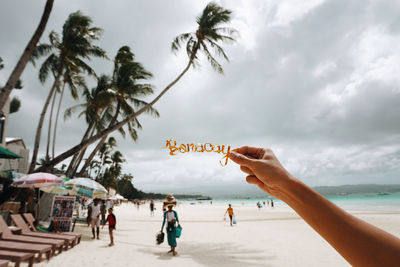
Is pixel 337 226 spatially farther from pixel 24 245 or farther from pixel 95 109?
pixel 95 109

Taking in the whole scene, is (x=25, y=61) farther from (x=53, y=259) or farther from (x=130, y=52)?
(x=130, y=52)

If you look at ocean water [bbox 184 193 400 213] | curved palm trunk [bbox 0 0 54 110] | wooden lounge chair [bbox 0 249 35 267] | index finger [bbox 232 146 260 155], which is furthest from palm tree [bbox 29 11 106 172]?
ocean water [bbox 184 193 400 213]

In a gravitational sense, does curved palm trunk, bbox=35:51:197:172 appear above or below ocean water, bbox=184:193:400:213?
above

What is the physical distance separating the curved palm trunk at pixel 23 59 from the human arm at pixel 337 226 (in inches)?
406

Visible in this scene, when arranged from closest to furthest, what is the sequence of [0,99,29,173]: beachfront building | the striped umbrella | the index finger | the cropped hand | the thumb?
1. the cropped hand
2. the thumb
3. the index finger
4. the striped umbrella
5. [0,99,29,173]: beachfront building

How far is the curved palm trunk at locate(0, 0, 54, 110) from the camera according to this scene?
8078 millimetres

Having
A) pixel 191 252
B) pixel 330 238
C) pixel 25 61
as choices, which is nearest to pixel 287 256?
pixel 191 252

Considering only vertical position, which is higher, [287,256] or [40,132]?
[40,132]

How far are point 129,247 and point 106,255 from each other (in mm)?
1457

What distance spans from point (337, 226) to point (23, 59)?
36.1ft

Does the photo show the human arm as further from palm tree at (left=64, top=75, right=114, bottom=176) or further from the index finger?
palm tree at (left=64, top=75, right=114, bottom=176)

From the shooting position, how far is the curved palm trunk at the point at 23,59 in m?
8.08

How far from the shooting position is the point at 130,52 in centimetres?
1908

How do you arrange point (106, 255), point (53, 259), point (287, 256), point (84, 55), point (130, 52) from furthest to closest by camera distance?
point (130, 52), point (84, 55), point (287, 256), point (106, 255), point (53, 259)
